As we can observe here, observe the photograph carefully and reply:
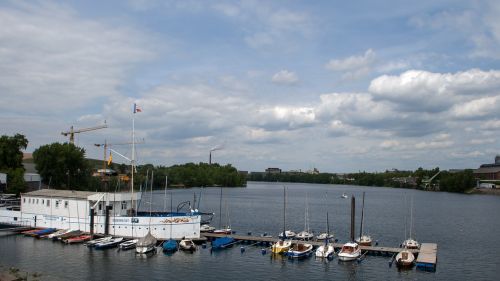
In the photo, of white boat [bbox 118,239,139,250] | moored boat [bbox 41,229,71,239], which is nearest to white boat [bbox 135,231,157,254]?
white boat [bbox 118,239,139,250]

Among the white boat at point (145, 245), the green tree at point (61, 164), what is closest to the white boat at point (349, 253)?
the white boat at point (145, 245)

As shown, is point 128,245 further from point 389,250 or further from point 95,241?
point 389,250

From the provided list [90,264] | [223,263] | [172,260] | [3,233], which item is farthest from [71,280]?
[3,233]

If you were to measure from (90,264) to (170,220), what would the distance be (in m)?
13.4

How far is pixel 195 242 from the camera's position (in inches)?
2744

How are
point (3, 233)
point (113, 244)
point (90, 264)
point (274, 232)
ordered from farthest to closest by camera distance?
1. point (274, 232)
2. point (3, 233)
3. point (113, 244)
4. point (90, 264)

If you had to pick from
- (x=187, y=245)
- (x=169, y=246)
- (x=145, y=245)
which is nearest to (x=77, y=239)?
(x=145, y=245)

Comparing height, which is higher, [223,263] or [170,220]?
[170,220]

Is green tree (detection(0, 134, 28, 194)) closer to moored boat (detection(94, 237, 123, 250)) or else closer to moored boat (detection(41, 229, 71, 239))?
moored boat (detection(41, 229, 71, 239))

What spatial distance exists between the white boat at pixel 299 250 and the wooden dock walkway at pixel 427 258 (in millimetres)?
13633

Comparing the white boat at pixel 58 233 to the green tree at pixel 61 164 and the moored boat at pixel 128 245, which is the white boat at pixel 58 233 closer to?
the moored boat at pixel 128 245

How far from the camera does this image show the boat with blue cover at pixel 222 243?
6756 centimetres

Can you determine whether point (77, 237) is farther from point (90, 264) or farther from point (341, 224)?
point (341, 224)

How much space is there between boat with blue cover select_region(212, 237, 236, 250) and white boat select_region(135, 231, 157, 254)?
8530mm
